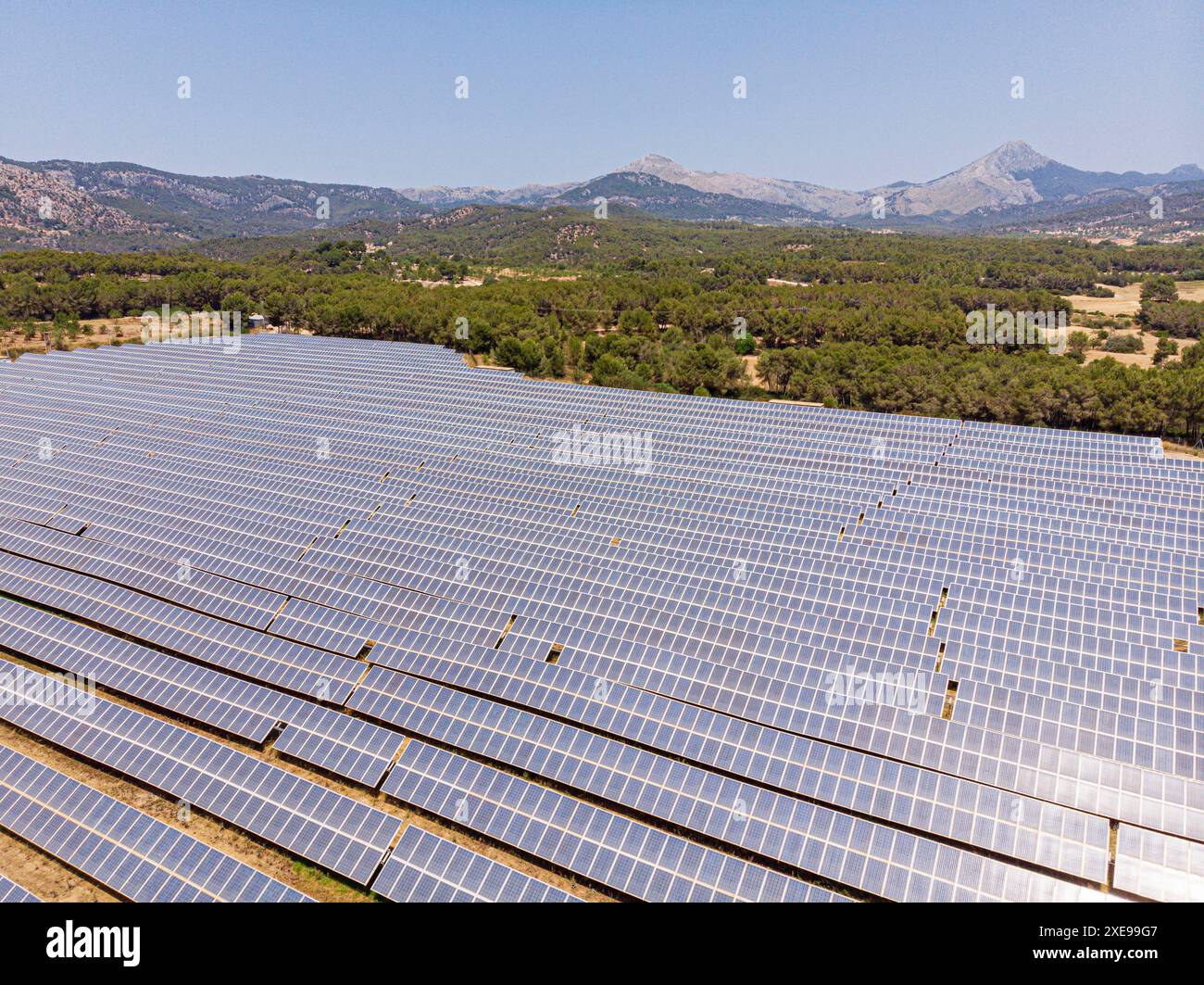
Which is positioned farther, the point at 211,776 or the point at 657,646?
the point at 657,646

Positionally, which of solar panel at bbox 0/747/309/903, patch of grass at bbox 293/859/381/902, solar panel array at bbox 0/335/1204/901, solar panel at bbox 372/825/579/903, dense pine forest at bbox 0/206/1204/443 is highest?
dense pine forest at bbox 0/206/1204/443

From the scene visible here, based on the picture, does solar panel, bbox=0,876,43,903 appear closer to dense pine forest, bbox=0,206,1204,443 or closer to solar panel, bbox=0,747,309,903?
solar panel, bbox=0,747,309,903

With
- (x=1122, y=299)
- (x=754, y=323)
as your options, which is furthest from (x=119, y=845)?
(x=1122, y=299)

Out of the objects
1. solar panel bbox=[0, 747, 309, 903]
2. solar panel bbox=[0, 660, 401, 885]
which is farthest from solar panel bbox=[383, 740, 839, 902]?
solar panel bbox=[0, 747, 309, 903]

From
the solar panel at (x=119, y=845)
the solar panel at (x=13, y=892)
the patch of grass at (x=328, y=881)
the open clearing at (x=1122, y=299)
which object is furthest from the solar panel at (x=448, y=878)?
the open clearing at (x=1122, y=299)

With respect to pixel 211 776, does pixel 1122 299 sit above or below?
above

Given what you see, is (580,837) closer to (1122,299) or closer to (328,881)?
(328,881)

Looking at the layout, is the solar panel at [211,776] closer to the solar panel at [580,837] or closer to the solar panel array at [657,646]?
the solar panel array at [657,646]

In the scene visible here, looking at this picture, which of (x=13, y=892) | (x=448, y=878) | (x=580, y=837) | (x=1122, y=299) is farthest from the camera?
(x=1122, y=299)

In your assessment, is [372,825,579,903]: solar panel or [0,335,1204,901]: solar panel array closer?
[372,825,579,903]: solar panel
